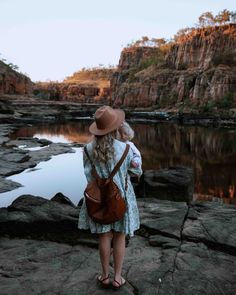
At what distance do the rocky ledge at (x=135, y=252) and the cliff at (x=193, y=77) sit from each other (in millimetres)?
55718

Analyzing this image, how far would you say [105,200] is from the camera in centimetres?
365

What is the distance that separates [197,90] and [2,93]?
3521cm

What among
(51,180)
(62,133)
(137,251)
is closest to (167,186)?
(137,251)

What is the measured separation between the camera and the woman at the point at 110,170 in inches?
146

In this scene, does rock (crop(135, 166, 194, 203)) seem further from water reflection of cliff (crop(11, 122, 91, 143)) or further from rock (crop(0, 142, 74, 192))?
water reflection of cliff (crop(11, 122, 91, 143))

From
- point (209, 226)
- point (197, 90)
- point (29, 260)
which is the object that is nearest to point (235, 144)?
point (209, 226)

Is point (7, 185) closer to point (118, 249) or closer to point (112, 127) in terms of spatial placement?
point (118, 249)

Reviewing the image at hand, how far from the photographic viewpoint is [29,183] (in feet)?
39.2

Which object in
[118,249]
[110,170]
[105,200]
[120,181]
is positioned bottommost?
[118,249]

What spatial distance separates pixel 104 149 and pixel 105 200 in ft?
1.67

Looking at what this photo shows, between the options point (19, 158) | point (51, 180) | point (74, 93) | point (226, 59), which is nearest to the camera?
point (51, 180)

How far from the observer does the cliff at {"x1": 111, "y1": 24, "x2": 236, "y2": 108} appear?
63.2 m

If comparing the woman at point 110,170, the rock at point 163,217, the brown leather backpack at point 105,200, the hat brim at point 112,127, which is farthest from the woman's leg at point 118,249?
the rock at point 163,217

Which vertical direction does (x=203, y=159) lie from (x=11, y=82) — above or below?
below
